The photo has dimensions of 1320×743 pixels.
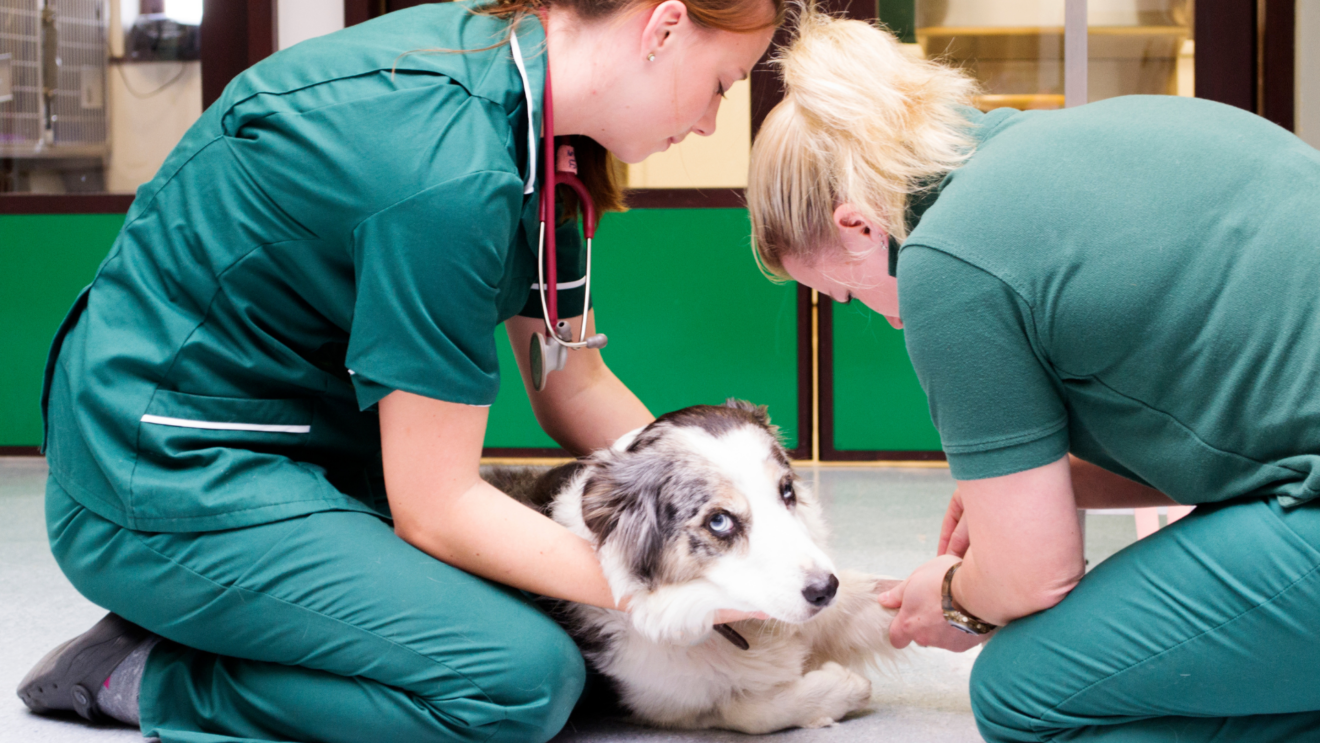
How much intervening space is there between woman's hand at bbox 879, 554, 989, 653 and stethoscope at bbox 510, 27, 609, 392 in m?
0.58

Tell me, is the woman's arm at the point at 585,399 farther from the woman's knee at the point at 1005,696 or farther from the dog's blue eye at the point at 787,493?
the woman's knee at the point at 1005,696

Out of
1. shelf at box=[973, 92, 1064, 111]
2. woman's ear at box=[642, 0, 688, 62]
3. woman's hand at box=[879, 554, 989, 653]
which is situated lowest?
woman's hand at box=[879, 554, 989, 653]

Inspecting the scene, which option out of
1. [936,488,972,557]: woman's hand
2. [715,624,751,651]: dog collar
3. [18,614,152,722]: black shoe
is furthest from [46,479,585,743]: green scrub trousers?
[936,488,972,557]: woman's hand

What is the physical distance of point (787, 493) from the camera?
5.16 feet

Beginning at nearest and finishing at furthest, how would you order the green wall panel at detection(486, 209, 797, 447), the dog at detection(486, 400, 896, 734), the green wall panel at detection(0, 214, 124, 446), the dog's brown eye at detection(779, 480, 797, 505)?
the dog at detection(486, 400, 896, 734) < the dog's brown eye at detection(779, 480, 797, 505) < the green wall panel at detection(486, 209, 797, 447) < the green wall panel at detection(0, 214, 124, 446)

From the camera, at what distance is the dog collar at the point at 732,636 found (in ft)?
5.18

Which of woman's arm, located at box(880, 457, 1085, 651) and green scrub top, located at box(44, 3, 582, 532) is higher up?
green scrub top, located at box(44, 3, 582, 532)

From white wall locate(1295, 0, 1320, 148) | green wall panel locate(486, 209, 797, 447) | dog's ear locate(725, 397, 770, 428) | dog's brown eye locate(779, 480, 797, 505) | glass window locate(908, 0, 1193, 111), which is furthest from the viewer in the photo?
green wall panel locate(486, 209, 797, 447)

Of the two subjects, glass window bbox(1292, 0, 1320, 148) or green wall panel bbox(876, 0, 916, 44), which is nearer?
glass window bbox(1292, 0, 1320, 148)

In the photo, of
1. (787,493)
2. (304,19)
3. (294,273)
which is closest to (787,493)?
(787,493)

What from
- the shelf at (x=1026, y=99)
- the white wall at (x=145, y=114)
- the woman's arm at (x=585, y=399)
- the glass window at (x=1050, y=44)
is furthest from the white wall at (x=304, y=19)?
the woman's arm at (x=585, y=399)

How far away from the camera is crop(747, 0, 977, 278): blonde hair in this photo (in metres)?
1.24

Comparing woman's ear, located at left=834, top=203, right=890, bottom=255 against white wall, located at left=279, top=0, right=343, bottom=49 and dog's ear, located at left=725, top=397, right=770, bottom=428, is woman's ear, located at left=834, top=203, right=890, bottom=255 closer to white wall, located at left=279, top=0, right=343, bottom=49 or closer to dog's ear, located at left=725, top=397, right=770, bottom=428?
dog's ear, located at left=725, top=397, right=770, bottom=428

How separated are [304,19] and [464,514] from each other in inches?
128
